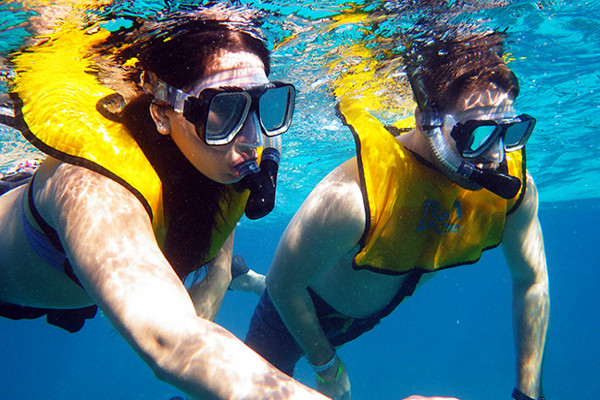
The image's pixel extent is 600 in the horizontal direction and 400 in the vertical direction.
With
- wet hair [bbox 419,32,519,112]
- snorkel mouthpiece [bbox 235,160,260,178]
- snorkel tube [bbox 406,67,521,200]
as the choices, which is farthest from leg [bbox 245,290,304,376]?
wet hair [bbox 419,32,519,112]

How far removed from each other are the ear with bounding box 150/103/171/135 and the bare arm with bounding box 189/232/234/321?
1739mm

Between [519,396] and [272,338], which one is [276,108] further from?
[519,396]

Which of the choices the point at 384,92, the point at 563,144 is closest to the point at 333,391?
the point at 384,92

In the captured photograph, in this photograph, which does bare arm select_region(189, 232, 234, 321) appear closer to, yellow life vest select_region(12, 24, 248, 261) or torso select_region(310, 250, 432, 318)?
yellow life vest select_region(12, 24, 248, 261)

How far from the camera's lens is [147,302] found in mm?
1538

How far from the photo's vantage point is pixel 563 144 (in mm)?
15391

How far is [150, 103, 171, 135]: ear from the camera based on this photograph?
9.37ft

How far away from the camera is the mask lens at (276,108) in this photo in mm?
2996

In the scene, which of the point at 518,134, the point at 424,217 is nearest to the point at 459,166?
the point at 424,217

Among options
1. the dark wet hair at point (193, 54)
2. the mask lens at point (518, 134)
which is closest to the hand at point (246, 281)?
the dark wet hair at point (193, 54)

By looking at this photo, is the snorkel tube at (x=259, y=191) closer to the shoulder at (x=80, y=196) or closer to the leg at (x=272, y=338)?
the shoulder at (x=80, y=196)

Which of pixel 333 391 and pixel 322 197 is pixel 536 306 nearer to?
pixel 333 391

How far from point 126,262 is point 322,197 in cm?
205

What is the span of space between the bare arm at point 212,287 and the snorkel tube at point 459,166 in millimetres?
2591
